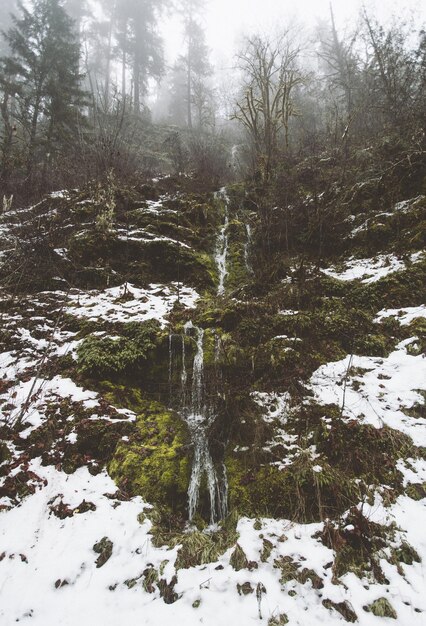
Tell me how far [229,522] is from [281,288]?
468cm

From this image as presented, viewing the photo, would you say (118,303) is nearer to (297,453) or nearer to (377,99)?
(297,453)

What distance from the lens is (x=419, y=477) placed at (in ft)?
10.9

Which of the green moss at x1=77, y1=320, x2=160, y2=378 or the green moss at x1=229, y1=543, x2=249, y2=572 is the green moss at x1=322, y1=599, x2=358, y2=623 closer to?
the green moss at x1=229, y1=543, x2=249, y2=572

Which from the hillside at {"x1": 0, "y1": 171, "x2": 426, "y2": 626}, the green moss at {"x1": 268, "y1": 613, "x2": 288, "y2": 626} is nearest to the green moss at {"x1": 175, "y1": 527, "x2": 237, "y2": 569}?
the hillside at {"x1": 0, "y1": 171, "x2": 426, "y2": 626}

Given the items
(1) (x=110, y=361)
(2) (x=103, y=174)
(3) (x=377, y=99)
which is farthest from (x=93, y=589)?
(3) (x=377, y=99)

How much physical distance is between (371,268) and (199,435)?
5076 millimetres

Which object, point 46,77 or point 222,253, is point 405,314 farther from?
point 46,77

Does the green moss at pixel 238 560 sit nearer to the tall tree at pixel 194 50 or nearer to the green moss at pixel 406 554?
the green moss at pixel 406 554

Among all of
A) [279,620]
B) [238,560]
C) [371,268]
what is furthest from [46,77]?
[279,620]

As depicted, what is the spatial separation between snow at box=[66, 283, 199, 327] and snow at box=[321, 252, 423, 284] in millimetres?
3359

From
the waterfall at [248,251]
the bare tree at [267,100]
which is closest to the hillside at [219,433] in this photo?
the waterfall at [248,251]

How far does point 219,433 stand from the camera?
15.0 feet

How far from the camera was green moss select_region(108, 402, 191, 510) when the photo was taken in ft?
12.5

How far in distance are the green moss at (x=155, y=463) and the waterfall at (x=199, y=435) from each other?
120 millimetres
